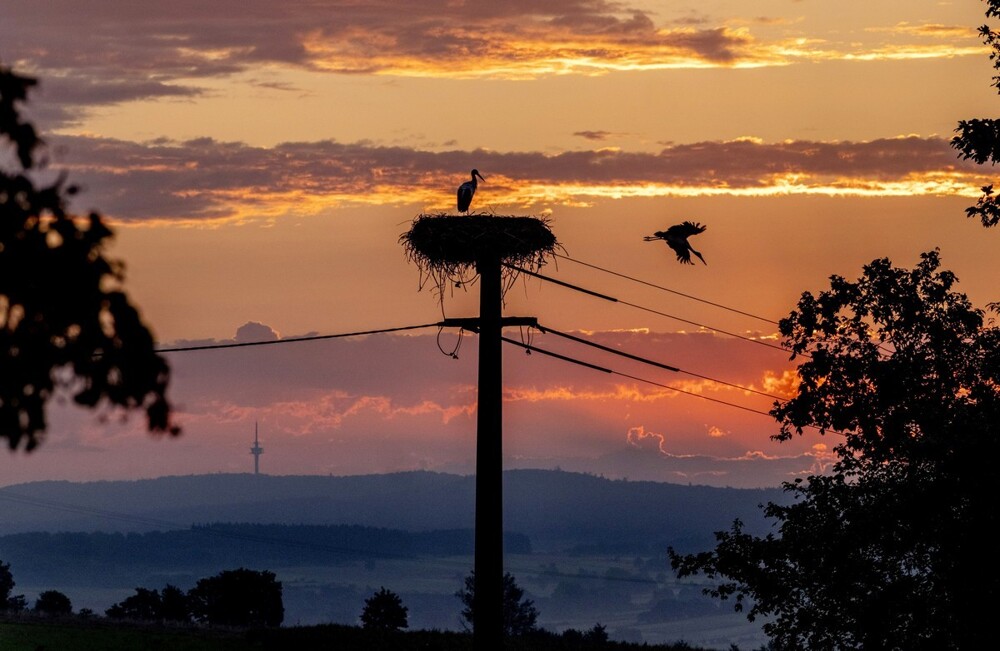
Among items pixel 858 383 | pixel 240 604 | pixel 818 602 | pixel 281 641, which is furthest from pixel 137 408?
pixel 240 604

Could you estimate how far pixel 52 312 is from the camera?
6.93 m

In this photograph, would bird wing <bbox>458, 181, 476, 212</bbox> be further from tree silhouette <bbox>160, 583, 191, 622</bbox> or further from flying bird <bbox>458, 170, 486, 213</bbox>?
tree silhouette <bbox>160, 583, 191, 622</bbox>

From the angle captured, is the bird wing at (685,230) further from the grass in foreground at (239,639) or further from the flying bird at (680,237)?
the grass in foreground at (239,639)

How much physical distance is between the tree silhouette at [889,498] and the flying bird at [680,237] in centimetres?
464

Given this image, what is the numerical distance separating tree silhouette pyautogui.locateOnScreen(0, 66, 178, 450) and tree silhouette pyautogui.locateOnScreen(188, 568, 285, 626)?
66913 millimetres

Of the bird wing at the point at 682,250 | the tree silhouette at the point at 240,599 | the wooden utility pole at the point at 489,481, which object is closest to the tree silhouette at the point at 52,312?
the wooden utility pole at the point at 489,481

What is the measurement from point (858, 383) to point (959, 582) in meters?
8.39

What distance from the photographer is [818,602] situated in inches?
999

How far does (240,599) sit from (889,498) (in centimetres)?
5415

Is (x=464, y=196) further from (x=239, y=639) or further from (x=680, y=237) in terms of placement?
(x=239, y=639)

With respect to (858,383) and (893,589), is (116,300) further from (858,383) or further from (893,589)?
(858,383)

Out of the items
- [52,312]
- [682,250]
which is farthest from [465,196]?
[52,312]

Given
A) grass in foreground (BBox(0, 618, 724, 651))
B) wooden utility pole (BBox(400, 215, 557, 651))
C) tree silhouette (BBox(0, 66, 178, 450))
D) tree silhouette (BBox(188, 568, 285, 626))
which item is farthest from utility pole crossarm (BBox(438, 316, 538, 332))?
tree silhouette (BBox(188, 568, 285, 626))

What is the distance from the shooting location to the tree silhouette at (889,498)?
881 inches
